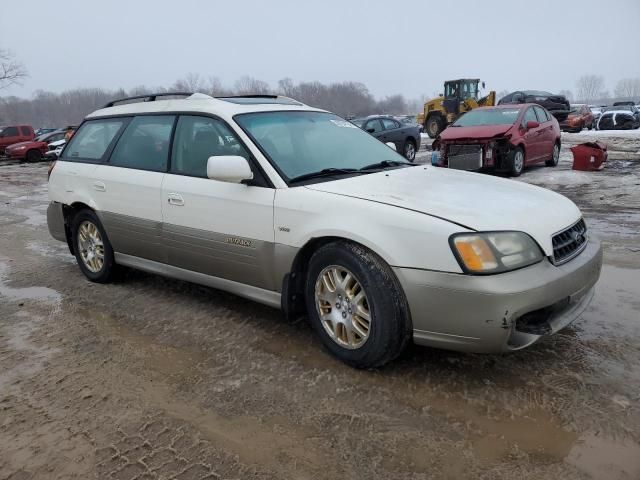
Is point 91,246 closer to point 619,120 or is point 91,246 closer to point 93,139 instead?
point 93,139

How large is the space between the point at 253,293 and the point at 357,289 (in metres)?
0.85

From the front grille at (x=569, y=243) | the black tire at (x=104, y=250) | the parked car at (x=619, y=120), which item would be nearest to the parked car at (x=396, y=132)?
the black tire at (x=104, y=250)

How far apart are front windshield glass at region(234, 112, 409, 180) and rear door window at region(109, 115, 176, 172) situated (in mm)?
768

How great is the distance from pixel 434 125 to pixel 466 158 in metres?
15.7

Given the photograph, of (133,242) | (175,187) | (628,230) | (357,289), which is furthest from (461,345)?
(628,230)

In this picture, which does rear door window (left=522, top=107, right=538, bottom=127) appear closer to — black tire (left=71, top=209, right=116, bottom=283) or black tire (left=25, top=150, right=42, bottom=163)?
black tire (left=71, top=209, right=116, bottom=283)

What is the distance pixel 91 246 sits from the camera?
484 cm

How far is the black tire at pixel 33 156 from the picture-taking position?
23.7 m

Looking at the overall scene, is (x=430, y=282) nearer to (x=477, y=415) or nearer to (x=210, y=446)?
(x=477, y=415)

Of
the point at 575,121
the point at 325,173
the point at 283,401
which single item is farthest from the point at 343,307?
the point at 575,121

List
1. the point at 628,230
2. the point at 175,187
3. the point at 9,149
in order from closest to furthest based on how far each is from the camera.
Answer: the point at 175,187 < the point at 628,230 < the point at 9,149

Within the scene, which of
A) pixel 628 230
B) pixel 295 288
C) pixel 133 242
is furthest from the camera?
pixel 628 230

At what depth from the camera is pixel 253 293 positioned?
348 cm

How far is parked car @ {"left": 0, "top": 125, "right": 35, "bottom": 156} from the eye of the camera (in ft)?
84.1
